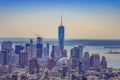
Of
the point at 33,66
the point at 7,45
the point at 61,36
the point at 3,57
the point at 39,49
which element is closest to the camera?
the point at 33,66

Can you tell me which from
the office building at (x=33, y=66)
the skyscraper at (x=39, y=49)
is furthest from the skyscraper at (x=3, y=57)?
the skyscraper at (x=39, y=49)

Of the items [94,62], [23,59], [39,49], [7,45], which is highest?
[7,45]

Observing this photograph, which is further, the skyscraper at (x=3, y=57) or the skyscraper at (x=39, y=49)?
the skyscraper at (x=39, y=49)

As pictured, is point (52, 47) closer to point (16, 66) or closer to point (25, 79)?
point (16, 66)

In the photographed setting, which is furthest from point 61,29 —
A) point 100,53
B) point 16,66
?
point 100,53

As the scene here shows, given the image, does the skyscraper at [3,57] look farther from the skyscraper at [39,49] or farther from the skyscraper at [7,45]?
the skyscraper at [39,49]

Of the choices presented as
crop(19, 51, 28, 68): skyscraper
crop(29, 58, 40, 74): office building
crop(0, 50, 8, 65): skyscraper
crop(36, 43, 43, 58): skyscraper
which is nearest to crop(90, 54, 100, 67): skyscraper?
crop(36, 43, 43, 58): skyscraper

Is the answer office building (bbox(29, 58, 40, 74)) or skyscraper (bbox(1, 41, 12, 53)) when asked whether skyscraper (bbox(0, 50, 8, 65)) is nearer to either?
skyscraper (bbox(1, 41, 12, 53))

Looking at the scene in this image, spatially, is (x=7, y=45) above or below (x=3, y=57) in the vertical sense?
above

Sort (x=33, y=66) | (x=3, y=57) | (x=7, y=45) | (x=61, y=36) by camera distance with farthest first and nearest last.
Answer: (x=7, y=45)
(x=61, y=36)
(x=3, y=57)
(x=33, y=66)

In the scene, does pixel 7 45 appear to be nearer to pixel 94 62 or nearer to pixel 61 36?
pixel 61 36

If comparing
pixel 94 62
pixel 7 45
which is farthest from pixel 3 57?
pixel 94 62

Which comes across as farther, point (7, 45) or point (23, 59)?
point (7, 45)
